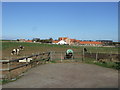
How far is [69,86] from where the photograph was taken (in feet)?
24.5

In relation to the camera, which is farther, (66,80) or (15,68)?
(15,68)

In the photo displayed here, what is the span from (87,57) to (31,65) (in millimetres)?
10338

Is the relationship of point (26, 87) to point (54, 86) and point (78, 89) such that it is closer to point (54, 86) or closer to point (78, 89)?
point (54, 86)

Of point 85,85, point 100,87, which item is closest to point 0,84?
point 85,85

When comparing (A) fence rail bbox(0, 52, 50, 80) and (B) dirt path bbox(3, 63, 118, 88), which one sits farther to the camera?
(A) fence rail bbox(0, 52, 50, 80)

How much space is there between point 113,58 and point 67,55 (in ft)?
18.7

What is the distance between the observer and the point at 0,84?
7.70 m

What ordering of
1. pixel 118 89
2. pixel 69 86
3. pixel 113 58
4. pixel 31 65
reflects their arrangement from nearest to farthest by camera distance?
pixel 118 89 → pixel 69 86 → pixel 31 65 → pixel 113 58

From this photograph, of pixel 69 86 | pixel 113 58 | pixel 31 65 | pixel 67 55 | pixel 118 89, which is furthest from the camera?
pixel 67 55

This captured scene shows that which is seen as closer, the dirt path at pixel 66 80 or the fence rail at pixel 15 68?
the dirt path at pixel 66 80

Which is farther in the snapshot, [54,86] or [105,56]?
[105,56]

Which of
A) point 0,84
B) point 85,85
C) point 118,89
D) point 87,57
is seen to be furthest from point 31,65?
point 87,57

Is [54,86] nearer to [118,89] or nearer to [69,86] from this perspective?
[69,86]

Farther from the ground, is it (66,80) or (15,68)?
(15,68)
